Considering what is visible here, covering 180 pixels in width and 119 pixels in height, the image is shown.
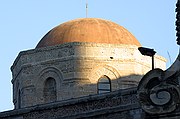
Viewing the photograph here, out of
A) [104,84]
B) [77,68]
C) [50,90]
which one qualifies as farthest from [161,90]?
[50,90]

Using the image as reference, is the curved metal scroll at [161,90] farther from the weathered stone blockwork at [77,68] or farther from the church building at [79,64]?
the weathered stone blockwork at [77,68]

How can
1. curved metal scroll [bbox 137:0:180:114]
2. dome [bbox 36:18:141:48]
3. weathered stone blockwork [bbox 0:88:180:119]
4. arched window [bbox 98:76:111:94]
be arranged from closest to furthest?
curved metal scroll [bbox 137:0:180:114], weathered stone blockwork [bbox 0:88:180:119], arched window [bbox 98:76:111:94], dome [bbox 36:18:141:48]

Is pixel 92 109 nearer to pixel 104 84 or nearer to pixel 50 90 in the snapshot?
pixel 104 84

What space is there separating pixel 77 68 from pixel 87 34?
2.18 m

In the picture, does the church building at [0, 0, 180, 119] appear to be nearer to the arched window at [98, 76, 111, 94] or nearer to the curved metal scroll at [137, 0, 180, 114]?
the arched window at [98, 76, 111, 94]

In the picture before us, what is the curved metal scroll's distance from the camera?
108ft

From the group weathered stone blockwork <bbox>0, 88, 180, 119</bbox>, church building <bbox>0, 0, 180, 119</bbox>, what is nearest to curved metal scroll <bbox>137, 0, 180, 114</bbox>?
weathered stone blockwork <bbox>0, 88, 180, 119</bbox>

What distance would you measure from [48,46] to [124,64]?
3.59 meters

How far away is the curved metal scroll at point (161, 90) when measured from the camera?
108ft

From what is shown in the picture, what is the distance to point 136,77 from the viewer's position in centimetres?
4991

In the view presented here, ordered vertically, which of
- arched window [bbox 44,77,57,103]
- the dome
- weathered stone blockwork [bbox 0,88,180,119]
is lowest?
weathered stone blockwork [bbox 0,88,180,119]

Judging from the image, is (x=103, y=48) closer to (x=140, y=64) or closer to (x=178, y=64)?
(x=140, y=64)

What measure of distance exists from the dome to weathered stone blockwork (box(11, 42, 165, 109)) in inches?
29.7

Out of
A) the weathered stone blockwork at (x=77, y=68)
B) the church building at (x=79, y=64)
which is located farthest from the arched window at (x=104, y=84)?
the weathered stone blockwork at (x=77, y=68)
